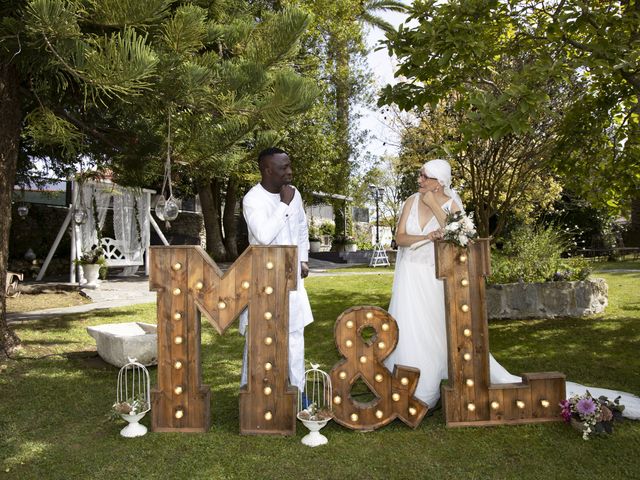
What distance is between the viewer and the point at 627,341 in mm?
6000

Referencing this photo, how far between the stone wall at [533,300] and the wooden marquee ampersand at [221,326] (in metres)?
5.07

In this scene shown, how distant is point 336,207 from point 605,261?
35.0ft

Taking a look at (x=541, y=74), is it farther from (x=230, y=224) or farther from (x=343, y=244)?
(x=343, y=244)

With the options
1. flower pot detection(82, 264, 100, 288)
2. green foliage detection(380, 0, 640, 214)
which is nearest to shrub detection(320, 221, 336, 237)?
flower pot detection(82, 264, 100, 288)

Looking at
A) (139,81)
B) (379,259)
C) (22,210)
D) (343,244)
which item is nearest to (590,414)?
(139,81)

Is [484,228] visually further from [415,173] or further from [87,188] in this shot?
[87,188]

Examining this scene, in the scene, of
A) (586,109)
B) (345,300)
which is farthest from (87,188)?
(586,109)

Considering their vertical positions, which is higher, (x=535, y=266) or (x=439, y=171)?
(x=439, y=171)

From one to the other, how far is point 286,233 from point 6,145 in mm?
3382

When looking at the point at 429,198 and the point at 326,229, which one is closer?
the point at 429,198

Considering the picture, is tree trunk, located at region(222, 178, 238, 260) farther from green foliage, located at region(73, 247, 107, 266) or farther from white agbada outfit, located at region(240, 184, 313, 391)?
white agbada outfit, located at region(240, 184, 313, 391)

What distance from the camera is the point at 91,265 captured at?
11414 mm

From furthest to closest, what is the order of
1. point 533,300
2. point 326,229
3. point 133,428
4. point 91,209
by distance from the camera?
point 326,229, point 91,209, point 533,300, point 133,428

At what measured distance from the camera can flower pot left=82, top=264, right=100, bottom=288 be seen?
11.4 meters
